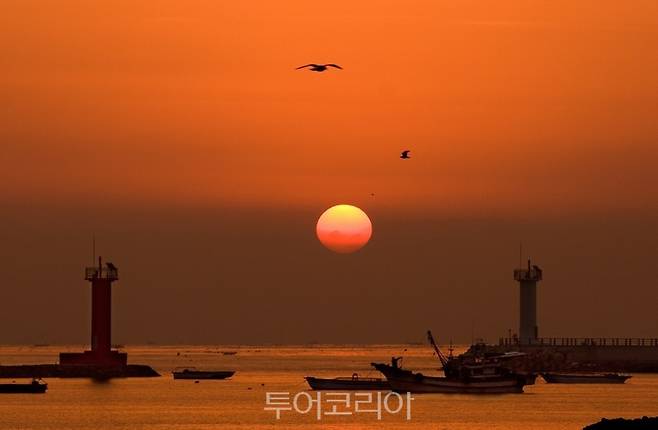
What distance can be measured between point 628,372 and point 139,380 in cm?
5811

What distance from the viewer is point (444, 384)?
138250 millimetres

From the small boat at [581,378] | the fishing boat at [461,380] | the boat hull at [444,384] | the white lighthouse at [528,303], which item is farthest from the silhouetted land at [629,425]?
the white lighthouse at [528,303]

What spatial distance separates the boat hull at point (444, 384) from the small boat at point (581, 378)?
2692cm

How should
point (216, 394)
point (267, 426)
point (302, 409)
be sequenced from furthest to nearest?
point (216, 394) → point (302, 409) → point (267, 426)

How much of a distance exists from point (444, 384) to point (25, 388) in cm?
3723

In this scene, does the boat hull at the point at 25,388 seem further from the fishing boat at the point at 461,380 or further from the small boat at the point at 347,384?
the fishing boat at the point at 461,380

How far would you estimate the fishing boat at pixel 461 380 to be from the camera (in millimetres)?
137500

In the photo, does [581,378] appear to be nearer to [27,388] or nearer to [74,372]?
[74,372]

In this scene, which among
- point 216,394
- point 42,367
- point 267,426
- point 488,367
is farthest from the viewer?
point 42,367

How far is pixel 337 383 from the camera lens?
144 m

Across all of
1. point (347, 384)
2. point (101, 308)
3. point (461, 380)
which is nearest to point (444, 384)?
point (461, 380)

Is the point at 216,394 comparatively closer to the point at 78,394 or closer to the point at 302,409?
the point at 78,394

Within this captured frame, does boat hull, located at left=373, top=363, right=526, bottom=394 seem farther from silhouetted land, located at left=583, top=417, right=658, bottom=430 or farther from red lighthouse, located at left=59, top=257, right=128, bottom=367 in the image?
silhouetted land, located at left=583, top=417, right=658, bottom=430

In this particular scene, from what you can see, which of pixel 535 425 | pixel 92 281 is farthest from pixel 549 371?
pixel 535 425
